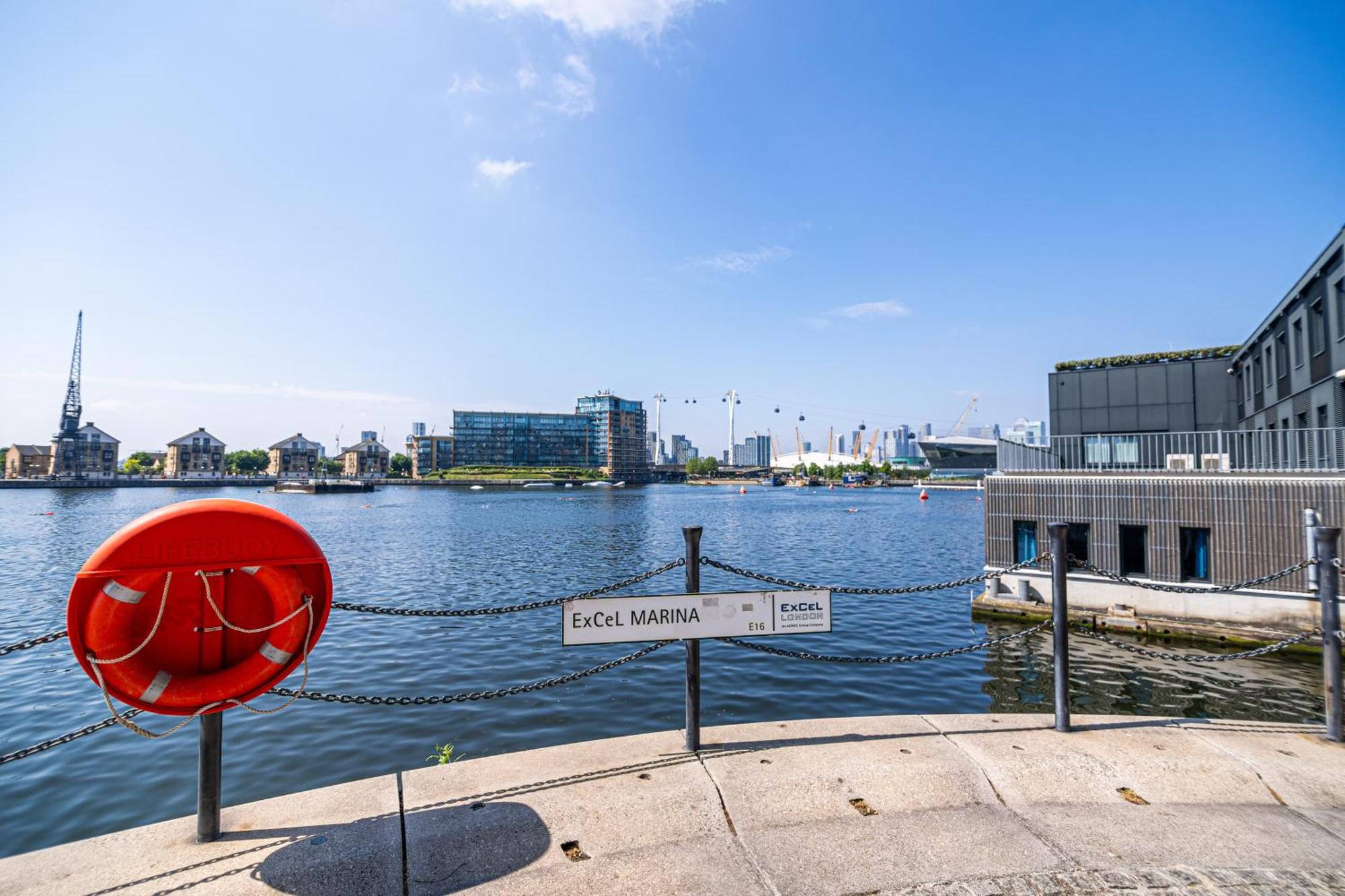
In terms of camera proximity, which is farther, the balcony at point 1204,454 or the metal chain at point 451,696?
the balcony at point 1204,454

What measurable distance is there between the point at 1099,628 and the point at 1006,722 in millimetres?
13810

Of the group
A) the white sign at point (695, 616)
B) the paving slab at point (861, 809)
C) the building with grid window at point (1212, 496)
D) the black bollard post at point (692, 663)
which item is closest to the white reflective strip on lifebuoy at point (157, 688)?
the white sign at point (695, 616)

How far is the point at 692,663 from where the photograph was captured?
5.13 meters

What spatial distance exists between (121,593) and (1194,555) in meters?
21.1

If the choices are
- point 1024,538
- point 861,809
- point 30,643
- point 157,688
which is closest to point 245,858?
point 157,688

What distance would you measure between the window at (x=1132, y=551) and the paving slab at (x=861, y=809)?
15.6 m

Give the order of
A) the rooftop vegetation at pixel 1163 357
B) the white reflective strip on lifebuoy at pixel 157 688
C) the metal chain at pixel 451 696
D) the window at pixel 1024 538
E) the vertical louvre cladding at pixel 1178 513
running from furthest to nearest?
the rooftop vegetation at pixel 1163 357, the window at pixel 1024 538, the vertical louvre cladding at pixel 1178 513, the metal chain at pixel 451 696, the white reflective strip on lifebuoy at pixel 157 688

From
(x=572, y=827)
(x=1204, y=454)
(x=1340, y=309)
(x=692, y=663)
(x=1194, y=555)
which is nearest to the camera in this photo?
(x=572, y=827)

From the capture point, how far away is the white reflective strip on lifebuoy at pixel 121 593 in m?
3.39

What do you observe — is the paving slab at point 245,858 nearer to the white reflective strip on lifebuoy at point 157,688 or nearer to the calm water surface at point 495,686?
the white reflective strip on lifebuoy at point 157,688

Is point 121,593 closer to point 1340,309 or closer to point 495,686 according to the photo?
point 495,686

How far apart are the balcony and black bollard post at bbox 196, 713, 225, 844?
19.8m

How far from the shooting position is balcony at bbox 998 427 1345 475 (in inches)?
656

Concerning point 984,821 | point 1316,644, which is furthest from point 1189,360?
point 984,821
